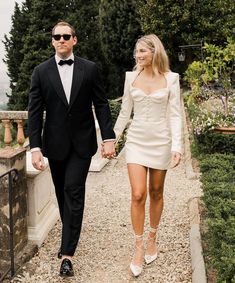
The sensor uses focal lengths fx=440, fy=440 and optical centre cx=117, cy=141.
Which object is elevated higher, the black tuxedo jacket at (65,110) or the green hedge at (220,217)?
the black tuxedo jacket at (65,110)

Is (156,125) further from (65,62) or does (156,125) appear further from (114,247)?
(114,247)

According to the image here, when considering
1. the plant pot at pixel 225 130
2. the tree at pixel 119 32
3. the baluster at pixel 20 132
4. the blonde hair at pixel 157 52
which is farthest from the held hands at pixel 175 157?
the tree at pixel 119 32

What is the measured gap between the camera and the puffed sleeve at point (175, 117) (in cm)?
341

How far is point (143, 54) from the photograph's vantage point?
337 cm

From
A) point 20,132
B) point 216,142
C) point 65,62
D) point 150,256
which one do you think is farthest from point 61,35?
point 216,142

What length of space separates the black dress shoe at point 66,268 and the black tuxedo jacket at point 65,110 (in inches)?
33.0

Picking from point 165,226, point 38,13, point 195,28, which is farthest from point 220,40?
point 165,226

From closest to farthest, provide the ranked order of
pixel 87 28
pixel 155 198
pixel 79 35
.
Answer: pixel 155 198
pixel 79 35
pixel 87 28

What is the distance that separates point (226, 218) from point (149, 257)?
29.1 inches

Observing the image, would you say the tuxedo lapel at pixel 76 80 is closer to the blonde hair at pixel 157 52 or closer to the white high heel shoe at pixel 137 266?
the blonde hair at pixel 157 52

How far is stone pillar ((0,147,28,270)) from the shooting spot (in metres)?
3.46

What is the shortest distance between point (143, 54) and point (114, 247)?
187 cm

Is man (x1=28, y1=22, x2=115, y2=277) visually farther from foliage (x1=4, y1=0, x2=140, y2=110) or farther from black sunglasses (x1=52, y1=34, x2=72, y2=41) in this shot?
foliage (x1=4, y1=0, x2=140, y2=110)

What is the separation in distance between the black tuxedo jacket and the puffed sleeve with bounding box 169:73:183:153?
485 mm
